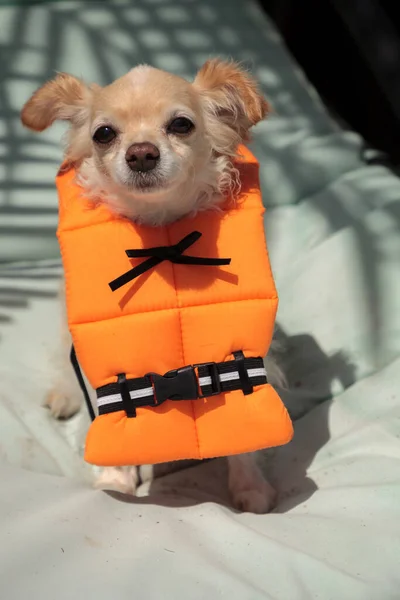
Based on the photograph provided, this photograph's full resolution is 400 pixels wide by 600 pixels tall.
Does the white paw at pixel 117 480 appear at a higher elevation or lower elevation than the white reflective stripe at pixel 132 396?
lower

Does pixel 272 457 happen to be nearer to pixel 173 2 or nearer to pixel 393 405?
pixel 393 405

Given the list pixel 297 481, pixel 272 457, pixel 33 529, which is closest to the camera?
pixel 33 529

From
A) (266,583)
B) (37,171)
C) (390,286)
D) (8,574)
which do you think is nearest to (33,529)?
(8,574)

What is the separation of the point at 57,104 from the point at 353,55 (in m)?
2.48

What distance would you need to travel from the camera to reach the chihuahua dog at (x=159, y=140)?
1515 millimetres

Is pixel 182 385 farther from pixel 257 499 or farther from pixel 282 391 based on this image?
pixel 282 391

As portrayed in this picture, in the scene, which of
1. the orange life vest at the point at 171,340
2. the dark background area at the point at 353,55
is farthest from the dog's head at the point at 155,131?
the dark background area at the point at 353,55

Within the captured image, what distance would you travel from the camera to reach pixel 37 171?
2846mm

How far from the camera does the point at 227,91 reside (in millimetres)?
1722

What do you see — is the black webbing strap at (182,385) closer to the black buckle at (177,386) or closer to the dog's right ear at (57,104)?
the black buckle at (177,386)

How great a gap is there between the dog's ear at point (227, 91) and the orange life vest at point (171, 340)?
37 centimetres

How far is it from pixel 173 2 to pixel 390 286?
2.52m

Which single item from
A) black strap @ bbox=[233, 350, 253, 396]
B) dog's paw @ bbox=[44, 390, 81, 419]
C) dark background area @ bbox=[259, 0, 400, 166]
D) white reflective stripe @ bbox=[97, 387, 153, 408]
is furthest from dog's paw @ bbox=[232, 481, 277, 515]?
dark background area @ bbox=[259, 0, 400, 166]

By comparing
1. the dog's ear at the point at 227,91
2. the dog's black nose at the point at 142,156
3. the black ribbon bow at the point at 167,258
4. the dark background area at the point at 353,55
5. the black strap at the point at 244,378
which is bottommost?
the black strap at the point at 244,378
